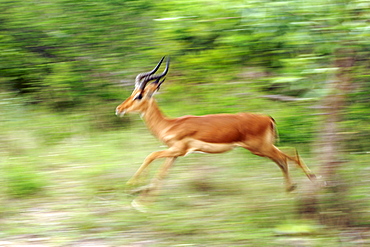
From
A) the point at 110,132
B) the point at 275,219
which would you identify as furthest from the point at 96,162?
the point at 275,219

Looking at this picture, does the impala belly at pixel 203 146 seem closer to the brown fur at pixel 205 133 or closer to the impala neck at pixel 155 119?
the brown fur at pixel 205 133

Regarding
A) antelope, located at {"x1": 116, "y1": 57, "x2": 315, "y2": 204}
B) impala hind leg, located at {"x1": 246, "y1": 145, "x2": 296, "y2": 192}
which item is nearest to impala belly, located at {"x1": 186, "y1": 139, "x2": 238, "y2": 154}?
antelope, located at {"x1": 116, "y1": 57, "x2": 315, "y2": 204}

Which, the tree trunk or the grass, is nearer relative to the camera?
the grass

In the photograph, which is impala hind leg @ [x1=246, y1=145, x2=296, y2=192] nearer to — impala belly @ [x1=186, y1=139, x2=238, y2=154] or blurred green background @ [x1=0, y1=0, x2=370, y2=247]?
blurred green background @ [x1=0, y1=0, x2=370, y2=247]

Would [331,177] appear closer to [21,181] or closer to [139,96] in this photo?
[139,96]

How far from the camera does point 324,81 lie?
4.29 metres

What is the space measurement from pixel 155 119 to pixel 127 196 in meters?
0.83

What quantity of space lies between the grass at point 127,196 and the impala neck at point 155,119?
0.62 meters

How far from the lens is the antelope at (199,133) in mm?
5332

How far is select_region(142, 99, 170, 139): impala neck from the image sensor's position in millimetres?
5535

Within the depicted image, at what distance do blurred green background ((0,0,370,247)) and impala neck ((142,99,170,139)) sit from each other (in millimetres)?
625

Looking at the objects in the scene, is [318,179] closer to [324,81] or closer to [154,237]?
[324,81]

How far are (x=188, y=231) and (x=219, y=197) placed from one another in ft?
3.00

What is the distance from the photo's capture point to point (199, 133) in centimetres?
535
